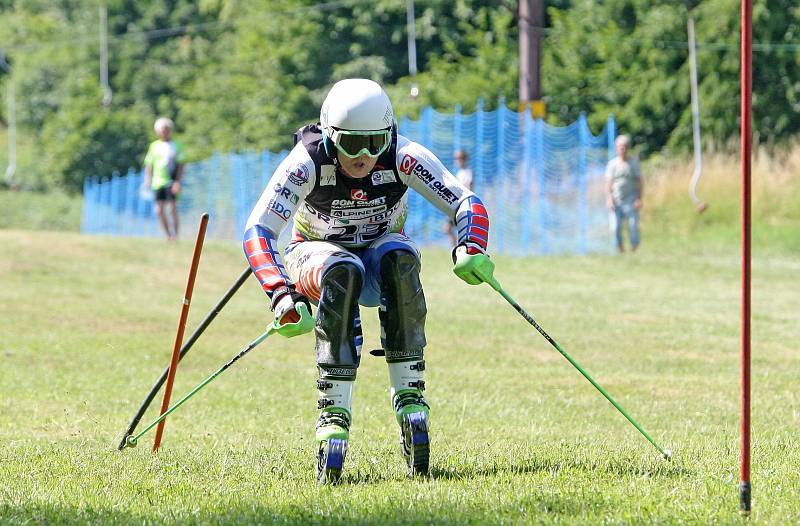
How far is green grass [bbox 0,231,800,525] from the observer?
17.9 ft

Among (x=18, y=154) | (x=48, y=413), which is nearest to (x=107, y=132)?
(x=18, y=154)

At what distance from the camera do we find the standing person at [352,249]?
602 cm

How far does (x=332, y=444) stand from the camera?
6008 mm

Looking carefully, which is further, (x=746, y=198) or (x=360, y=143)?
(x=360, y=143)

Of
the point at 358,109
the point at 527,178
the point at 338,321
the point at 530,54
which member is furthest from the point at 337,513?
the point at 530,54

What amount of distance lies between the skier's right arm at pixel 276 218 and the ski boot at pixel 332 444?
20.2 inches

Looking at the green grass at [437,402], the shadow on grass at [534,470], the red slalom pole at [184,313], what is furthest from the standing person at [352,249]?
the red slalom pole at [184,313]

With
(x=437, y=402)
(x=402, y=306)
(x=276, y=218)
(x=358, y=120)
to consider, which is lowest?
(x=437, y=402)

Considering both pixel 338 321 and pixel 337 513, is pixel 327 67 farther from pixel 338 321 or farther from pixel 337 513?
pixel 337 513

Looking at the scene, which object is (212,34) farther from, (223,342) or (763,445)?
(763,445)

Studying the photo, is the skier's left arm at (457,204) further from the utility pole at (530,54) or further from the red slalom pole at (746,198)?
the utility pole at (530,54)

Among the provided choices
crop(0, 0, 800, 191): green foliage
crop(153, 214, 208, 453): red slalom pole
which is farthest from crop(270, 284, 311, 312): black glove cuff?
crop(0, 0, 800, 191): green foliage

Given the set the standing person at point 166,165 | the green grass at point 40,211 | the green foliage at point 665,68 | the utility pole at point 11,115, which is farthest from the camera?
the utility pole at point 11,115

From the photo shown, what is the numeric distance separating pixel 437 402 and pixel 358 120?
396 centimetres
